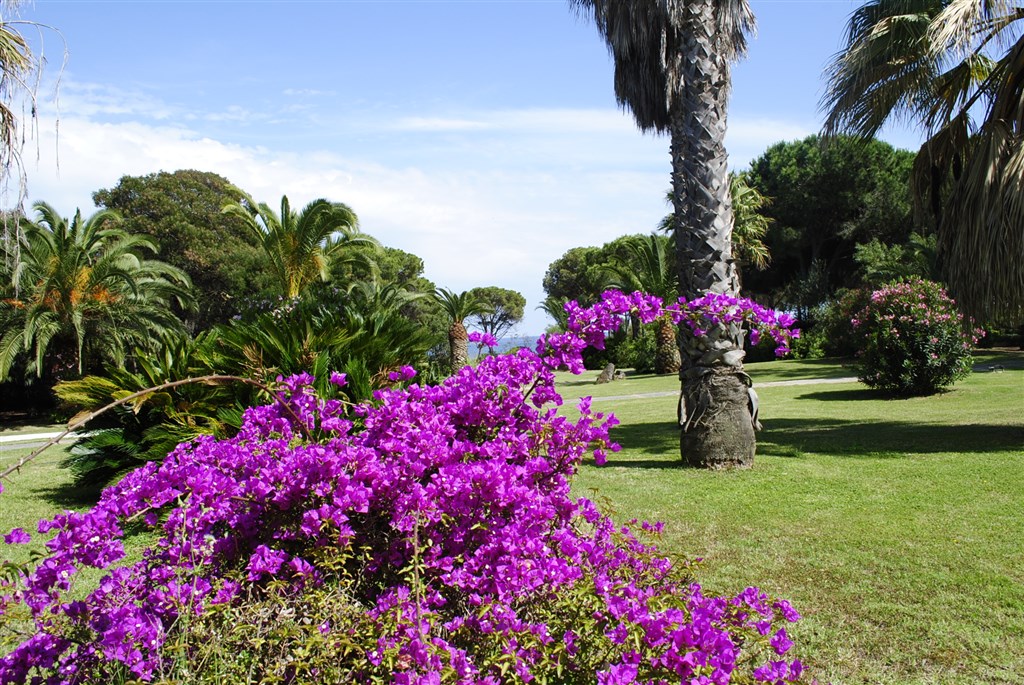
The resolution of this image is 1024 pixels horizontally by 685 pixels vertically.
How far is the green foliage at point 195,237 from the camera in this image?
122 feet

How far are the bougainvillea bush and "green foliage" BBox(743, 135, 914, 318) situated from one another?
3884 cm

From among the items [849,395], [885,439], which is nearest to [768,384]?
[849,395]

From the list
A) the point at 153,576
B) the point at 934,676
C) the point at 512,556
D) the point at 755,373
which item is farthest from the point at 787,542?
the point at 755,373

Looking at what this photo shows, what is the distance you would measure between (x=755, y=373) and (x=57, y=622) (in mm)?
24690

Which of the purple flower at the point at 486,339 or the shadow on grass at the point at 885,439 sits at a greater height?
the purple flower at the point at 486,339

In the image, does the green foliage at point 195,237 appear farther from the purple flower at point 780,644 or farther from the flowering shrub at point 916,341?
the purple flower at point 780,644

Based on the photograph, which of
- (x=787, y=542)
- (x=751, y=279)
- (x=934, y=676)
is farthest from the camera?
(x=751, y=279)

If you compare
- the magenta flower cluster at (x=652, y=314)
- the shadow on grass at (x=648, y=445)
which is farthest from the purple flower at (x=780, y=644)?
the shadow on grass at (x=648, y=445)

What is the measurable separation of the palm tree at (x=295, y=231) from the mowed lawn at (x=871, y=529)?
13530 mm

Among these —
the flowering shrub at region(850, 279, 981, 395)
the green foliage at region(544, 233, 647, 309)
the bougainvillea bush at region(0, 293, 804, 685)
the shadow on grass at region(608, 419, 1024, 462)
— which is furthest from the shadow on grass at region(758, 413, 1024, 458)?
the green foliage at region(544, 233, 647, 309)

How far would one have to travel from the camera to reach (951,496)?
6449mm

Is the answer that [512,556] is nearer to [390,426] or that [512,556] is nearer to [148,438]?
[390,426]

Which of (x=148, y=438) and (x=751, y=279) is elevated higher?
(x=751, y=279)

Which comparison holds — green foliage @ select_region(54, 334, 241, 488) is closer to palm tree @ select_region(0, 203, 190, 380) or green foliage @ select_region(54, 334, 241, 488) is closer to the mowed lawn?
the mowed lawn
